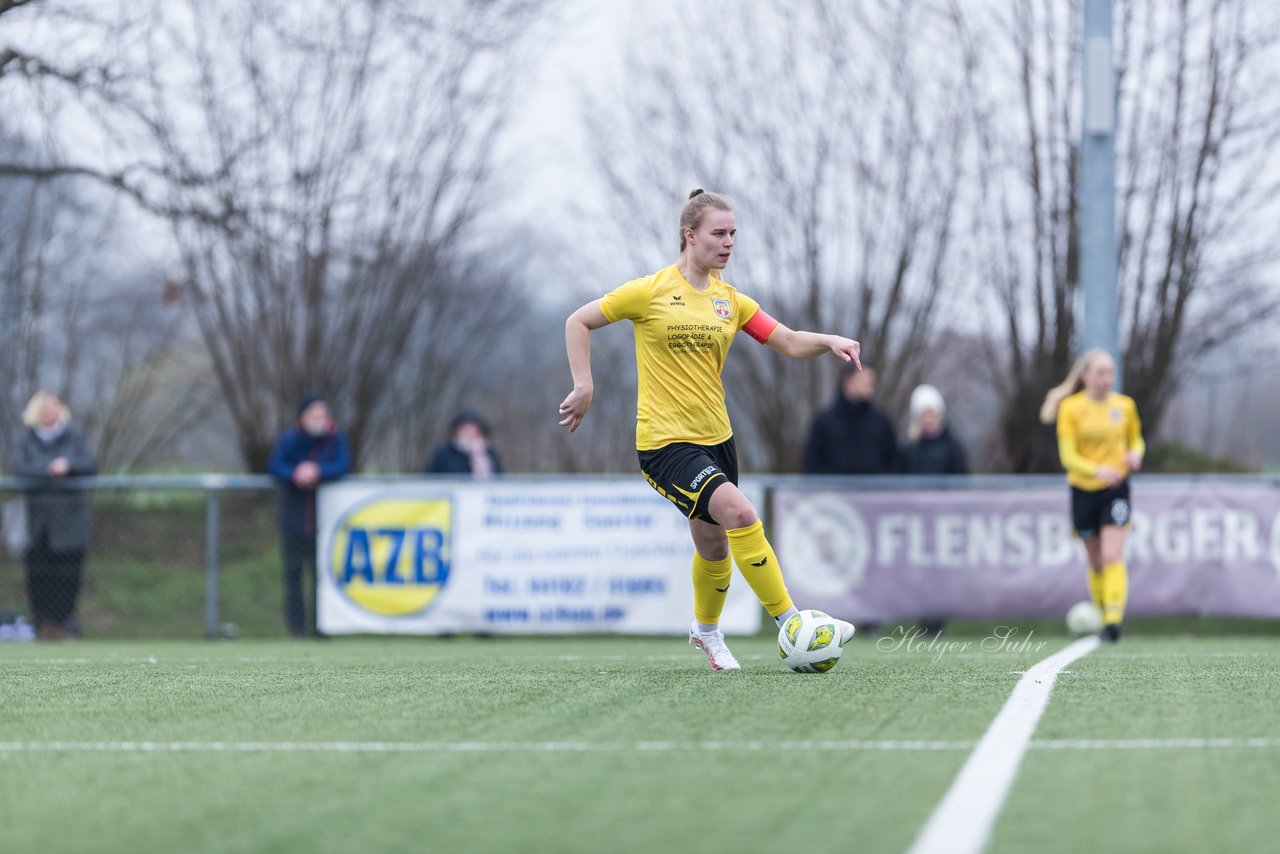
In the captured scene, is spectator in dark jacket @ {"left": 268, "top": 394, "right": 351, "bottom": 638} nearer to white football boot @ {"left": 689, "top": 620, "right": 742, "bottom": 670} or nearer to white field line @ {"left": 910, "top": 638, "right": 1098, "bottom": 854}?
white football boot @ {"left": 689, "top": 620, "right": 742, "bottom": 670}

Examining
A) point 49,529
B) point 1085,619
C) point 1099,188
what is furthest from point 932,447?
point 49,529

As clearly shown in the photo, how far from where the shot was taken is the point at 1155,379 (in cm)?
1617

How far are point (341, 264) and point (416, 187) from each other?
1.12m

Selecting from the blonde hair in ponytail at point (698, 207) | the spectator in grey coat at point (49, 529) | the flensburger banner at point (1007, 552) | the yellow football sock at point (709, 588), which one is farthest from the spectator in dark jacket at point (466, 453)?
the blonde hair in ponytail at point (698, 207)

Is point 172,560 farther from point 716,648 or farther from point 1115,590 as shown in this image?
point 716,648

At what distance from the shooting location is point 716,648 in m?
7.32

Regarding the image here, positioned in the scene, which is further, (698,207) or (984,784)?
(698,207)

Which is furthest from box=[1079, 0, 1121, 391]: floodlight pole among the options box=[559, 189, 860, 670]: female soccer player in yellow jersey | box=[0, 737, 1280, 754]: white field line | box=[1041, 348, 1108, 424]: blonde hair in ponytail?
box=[0, 737, 1280, 754]: white field line

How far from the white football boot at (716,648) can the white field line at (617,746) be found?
257cm

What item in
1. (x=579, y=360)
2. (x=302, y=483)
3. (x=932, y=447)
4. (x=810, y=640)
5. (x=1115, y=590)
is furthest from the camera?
(x=932, y=447)

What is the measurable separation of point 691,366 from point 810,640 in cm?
126

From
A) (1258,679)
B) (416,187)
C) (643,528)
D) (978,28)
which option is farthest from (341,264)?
(1258,679)

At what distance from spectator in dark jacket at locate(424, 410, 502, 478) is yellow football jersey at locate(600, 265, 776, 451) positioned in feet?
24.0

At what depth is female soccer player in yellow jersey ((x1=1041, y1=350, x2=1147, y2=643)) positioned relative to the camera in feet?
35.9
